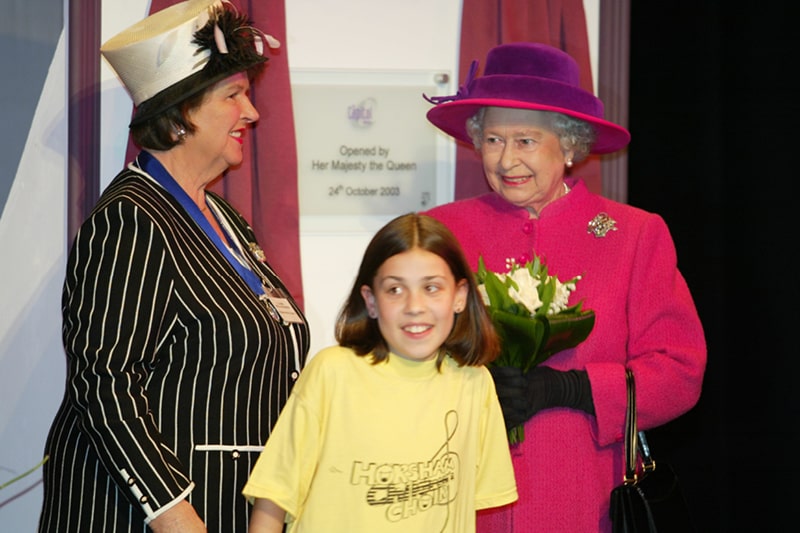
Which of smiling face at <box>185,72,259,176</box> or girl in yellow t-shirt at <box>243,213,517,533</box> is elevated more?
smiling face at <box>185,72,259,176</box>

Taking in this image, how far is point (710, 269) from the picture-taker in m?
3.42

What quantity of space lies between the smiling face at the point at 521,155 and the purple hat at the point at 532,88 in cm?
5

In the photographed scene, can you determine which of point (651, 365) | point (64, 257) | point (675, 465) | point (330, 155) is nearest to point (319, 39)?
→ point (330, 155)

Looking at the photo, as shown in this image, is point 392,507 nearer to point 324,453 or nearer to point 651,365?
point 324,453

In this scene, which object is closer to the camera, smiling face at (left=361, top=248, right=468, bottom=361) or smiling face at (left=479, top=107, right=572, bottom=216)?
smiling face at (left=361, top=248, right=468, bottom=361)

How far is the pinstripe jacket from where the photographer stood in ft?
6.48

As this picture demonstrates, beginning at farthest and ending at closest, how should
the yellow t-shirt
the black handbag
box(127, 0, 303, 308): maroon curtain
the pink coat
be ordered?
1. box(127, 0, 303, 308): maroon curtain
2. the pink coat
3. the black handbag
4. the yellow t-shirt

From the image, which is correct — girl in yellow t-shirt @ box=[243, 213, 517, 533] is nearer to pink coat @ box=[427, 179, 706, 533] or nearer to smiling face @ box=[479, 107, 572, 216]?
pink coat @ box=[427, 179, 706, 533]

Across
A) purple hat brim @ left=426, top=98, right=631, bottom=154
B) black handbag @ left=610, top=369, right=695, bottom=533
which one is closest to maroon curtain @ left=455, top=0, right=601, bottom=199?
purple hat brim @ left=426, top=98, right=631, bottom=154

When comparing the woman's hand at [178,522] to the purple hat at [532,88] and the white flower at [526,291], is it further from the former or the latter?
the purple hat at [532,88]

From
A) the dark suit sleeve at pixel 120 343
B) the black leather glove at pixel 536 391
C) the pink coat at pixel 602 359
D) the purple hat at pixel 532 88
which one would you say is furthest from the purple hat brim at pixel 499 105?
the dark suit sleeve at pixel 120 343

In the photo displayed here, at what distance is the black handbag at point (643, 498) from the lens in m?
2.29

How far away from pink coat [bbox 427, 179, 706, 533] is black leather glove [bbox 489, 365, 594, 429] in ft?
0.12

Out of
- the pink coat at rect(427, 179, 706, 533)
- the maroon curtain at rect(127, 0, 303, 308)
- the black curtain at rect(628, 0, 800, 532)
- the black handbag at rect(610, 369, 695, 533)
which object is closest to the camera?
the black handbag at rect(610, 369, 695, 533)
